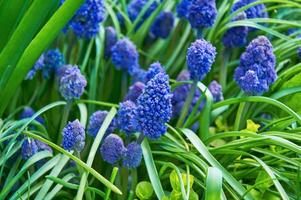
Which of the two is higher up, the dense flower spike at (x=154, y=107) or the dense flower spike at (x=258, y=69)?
the dense flower spike at (x=258, y=69)

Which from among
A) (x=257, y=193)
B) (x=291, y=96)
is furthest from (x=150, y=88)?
(x=291, y=96)

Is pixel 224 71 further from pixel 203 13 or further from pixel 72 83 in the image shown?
pixel 72 83

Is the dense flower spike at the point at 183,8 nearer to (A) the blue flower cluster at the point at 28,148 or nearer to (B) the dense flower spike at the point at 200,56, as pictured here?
(B) the dense flower spike at the point at 200,56

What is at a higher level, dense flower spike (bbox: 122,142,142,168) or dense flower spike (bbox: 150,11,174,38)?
dense flower spike (bbox: 150,11,174,38)

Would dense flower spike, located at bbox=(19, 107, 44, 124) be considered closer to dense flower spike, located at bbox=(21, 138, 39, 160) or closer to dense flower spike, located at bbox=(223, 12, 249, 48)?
dense flower spike, located at bbox=(21, 138, 39, 160)

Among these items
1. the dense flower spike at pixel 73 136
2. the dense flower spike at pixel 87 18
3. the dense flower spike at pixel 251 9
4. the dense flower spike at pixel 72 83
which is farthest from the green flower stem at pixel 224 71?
the dense flower spike at pixel 73 136

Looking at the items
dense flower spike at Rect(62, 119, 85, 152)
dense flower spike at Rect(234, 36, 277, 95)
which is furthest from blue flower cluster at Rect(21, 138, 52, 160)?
dense flower spike at Rect(234, 36, 277, 95)

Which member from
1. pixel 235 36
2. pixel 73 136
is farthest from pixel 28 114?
pixel 235 36
